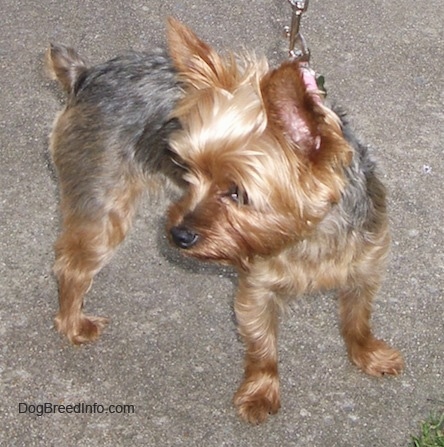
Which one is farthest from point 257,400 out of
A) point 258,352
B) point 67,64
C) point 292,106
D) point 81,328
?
point 67,64

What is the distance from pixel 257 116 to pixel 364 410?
1.47m

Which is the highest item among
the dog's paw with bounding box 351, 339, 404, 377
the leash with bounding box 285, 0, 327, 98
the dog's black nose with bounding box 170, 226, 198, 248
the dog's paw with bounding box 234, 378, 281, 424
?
the leash with bounding box 285, 0, 327, 98

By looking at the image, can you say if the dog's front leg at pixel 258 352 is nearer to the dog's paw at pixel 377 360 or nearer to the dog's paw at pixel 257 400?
the dog's paw at pixel 257 400

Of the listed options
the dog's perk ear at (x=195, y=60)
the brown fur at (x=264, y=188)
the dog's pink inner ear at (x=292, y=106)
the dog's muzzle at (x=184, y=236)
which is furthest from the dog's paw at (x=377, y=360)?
the dog's perk ear at (x=195, y=60)

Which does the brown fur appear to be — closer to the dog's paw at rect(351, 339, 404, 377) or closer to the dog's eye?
the dog's eye

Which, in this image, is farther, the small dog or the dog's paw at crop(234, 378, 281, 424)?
the dog's paw at crop(234, 378, 281, 424)

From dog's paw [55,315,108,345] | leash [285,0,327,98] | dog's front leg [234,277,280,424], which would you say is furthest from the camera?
dog's paw [55,315,108,345]

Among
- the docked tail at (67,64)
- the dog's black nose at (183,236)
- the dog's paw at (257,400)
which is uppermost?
the docked tail at (67,64)

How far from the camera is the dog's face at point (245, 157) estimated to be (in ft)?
10.2

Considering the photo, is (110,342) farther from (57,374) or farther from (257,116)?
(257,116)

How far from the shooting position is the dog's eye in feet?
10.9

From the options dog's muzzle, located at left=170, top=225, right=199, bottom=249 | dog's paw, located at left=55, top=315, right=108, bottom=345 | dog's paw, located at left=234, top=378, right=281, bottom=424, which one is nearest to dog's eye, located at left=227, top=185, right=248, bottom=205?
dog's muzzle, located at left=170, top=225, right=199, bottom=249

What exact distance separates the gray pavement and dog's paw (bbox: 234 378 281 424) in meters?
0.05

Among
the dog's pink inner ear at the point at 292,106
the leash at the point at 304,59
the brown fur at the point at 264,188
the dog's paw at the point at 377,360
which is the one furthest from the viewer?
the dog's paw at the point at 377,360
